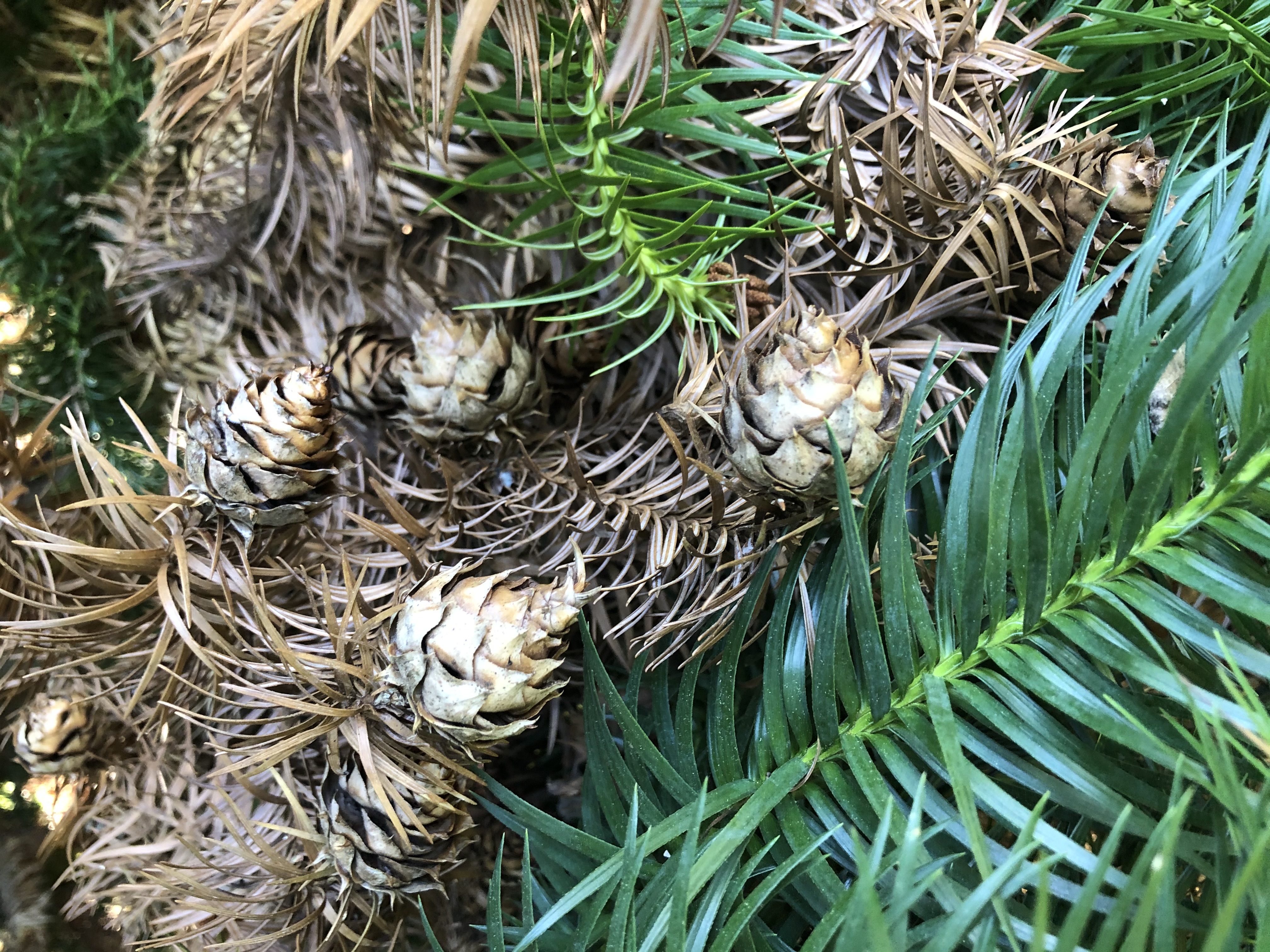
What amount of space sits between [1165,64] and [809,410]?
1.19 feet

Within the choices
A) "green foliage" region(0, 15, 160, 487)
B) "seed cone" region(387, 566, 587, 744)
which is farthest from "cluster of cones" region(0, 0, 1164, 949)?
"green foliage" region(0, 15, 160, 487)

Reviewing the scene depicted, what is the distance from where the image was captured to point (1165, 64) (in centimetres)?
43

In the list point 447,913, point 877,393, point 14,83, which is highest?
→ point 877,393

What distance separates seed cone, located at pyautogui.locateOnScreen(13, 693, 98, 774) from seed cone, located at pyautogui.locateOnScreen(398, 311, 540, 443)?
32 centimetres

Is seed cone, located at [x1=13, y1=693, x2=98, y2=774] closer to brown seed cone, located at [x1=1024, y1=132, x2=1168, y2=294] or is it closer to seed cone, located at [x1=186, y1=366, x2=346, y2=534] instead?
seed cone, located at [x1=186, y1=366, x2=346, y2=534]

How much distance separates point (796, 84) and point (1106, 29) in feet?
0.55

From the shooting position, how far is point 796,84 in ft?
1.41

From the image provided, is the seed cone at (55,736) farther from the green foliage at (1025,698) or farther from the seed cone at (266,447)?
the green foliage at (1025,698)

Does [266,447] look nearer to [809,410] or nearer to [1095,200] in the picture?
[809,410]

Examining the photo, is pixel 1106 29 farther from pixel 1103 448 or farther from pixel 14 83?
pixel 14 83

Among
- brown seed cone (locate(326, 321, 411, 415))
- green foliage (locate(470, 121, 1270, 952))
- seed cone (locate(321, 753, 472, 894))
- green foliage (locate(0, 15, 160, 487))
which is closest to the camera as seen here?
green foliage (locate(470, 121, 1270, 952))

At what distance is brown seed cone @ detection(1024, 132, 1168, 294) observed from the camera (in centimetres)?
35

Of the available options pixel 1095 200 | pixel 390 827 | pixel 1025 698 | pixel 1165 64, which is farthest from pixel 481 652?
pixel 1165 64

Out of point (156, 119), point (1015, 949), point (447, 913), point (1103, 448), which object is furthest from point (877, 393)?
point (156, 119)
